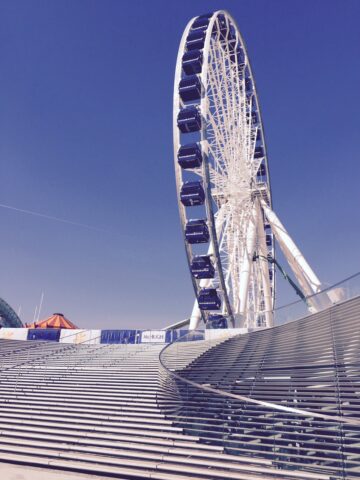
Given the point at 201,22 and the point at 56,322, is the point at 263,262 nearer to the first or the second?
the point at 201,22

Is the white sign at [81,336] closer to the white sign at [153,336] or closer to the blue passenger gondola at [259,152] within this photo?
the white sign at [153,336]

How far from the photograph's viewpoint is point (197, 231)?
19.2 metres

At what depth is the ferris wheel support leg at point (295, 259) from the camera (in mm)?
20453

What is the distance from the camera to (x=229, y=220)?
23.6m

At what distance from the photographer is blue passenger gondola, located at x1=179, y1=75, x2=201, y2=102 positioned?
62.5 feet

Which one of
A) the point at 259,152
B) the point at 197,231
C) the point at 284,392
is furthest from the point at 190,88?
the point at 284,392

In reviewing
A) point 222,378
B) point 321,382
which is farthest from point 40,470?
point 321,382

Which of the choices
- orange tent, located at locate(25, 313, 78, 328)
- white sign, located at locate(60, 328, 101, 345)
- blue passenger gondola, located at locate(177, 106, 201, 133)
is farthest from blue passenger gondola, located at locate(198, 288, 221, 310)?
orange tent, located at locate(25, 313, 78, 328)

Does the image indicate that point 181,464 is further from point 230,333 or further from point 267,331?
point 230,333

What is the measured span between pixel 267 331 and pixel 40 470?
9825 millimetres

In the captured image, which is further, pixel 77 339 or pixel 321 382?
pixel 77 339

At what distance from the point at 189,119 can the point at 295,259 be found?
427 inches

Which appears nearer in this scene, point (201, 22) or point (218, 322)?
point (218, 322)

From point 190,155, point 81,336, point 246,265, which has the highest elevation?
point 190,155
